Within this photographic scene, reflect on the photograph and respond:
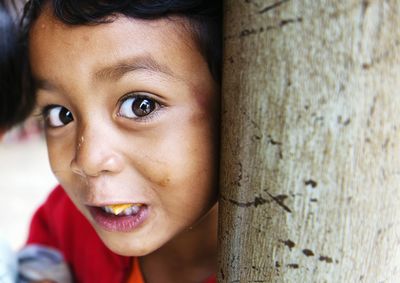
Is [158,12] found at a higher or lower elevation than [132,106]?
higher

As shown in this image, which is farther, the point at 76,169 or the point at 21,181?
the point at 21,181

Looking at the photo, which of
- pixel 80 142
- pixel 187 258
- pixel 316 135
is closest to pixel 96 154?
pixel 80 142

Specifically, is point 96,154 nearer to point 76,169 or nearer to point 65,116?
point 76,169

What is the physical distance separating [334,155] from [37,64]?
55cm

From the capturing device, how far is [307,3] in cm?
55

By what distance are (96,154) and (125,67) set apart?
14 cm

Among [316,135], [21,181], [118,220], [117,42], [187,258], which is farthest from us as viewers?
[21,181]

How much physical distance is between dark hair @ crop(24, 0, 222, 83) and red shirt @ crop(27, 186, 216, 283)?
1.98 feet

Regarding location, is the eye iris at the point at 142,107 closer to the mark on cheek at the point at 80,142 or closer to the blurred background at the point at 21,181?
the mark on cheek at the point at 80,142

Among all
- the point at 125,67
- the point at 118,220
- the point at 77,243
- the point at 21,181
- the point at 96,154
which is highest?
the point at 125,67

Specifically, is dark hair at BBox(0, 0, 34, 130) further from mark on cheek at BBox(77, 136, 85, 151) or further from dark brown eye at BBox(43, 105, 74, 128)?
mark on cheek at BBox(77, 136, 85, 151)

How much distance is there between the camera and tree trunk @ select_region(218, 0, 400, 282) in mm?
542

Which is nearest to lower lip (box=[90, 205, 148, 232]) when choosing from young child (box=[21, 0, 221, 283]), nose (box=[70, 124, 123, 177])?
young child (box=[21, 0, 221, 283])

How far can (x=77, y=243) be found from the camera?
145cm
